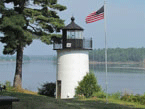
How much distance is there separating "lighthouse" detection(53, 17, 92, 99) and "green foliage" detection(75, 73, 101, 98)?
0.49 m

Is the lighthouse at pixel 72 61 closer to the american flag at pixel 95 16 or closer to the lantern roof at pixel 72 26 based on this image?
the lantern roof at pixel 72 26

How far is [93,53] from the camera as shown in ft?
438

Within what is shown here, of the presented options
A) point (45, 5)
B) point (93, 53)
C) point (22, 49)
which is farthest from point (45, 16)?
point (93, 53)

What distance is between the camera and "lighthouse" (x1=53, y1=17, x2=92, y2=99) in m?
19.9

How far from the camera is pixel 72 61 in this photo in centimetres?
1992

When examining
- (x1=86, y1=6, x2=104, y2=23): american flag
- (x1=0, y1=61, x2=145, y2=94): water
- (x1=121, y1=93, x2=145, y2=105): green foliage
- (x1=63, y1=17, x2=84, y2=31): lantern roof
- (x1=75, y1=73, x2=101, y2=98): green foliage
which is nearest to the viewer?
(x1=86, y1=6, x2=104, y2=23): american flag

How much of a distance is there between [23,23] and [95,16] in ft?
21.5

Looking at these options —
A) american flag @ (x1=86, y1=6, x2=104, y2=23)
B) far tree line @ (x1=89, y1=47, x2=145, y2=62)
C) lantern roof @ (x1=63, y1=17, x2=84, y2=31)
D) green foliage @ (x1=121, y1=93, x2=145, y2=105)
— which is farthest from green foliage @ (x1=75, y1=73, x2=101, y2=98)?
far tree line @ (x1=89, y1=47, x2=145, y2=62)

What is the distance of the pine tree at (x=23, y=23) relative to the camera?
19.9 metres

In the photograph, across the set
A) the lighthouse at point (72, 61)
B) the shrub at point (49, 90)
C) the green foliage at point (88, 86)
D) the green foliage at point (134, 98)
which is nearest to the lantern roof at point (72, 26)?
the lighthouse at point (72, 61)

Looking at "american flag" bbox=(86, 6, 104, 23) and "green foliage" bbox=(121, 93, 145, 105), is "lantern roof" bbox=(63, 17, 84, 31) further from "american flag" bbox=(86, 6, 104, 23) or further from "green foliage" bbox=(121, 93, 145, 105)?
"green foliage" bbox=(121, 93, 145, 105)

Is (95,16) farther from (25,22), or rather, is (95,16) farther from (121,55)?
(121,55)

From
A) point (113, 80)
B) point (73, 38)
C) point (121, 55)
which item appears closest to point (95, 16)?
point (73, 38)

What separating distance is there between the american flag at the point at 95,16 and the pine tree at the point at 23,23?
5.80 meters
